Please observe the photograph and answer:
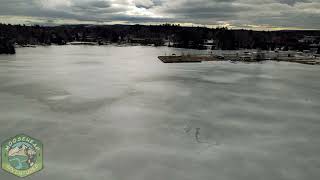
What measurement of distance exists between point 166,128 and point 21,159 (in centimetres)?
694

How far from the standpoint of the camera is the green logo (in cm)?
1027

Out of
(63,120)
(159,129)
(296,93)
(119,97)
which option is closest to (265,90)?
(296,93)

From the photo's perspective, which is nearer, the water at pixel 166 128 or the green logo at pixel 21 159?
the green logo at pixel 21 159

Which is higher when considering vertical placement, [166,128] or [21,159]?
[21,159]

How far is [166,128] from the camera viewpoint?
15469mm

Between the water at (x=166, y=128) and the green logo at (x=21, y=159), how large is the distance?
10.2 inches

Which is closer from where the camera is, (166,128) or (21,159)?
(21,159)

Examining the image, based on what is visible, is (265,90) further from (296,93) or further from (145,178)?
(145,178)

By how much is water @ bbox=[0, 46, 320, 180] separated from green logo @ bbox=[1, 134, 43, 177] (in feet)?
0.85

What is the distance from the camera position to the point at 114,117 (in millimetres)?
17203

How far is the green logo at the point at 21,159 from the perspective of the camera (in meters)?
10.3

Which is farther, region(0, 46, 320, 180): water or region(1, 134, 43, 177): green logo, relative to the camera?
region(0, 46, 320, 180): water

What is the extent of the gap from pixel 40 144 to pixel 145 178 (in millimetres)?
4772

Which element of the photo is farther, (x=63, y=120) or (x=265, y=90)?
(x=265, y=90)
